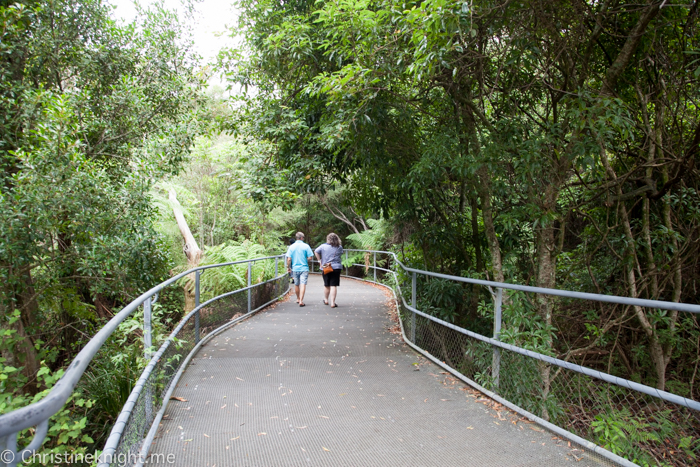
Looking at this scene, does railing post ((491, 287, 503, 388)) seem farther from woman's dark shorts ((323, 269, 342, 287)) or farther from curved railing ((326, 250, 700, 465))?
woman's dark shorts ((323, 269, 342, 287))

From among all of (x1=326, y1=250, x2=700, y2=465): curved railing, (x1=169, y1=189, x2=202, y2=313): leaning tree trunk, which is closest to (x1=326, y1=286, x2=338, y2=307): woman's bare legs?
(x1=169, y1=189, x2=202, y2=313): leaning tree trunk

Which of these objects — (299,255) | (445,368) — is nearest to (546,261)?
(445,368)

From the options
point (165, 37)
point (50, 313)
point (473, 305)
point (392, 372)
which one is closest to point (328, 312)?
point (473, 305)

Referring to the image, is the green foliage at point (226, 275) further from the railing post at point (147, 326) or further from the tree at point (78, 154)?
the railing post at point (147, 326)

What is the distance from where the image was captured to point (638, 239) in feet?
18.4

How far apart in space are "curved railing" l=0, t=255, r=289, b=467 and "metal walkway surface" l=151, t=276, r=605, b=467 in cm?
17

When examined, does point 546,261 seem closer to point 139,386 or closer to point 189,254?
point 139,386

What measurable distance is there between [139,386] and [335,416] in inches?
62.5

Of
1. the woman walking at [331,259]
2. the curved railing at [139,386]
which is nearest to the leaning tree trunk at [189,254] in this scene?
the curved railing at [139,386]

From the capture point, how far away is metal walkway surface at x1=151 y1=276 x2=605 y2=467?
2.93 m

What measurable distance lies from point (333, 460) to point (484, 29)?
15.8 feet

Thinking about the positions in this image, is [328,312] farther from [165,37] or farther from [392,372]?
[165,37]

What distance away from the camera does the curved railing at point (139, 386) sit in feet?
3.64

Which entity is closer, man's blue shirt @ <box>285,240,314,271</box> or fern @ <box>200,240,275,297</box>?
fern @ <box>200,240,275,297</box>
